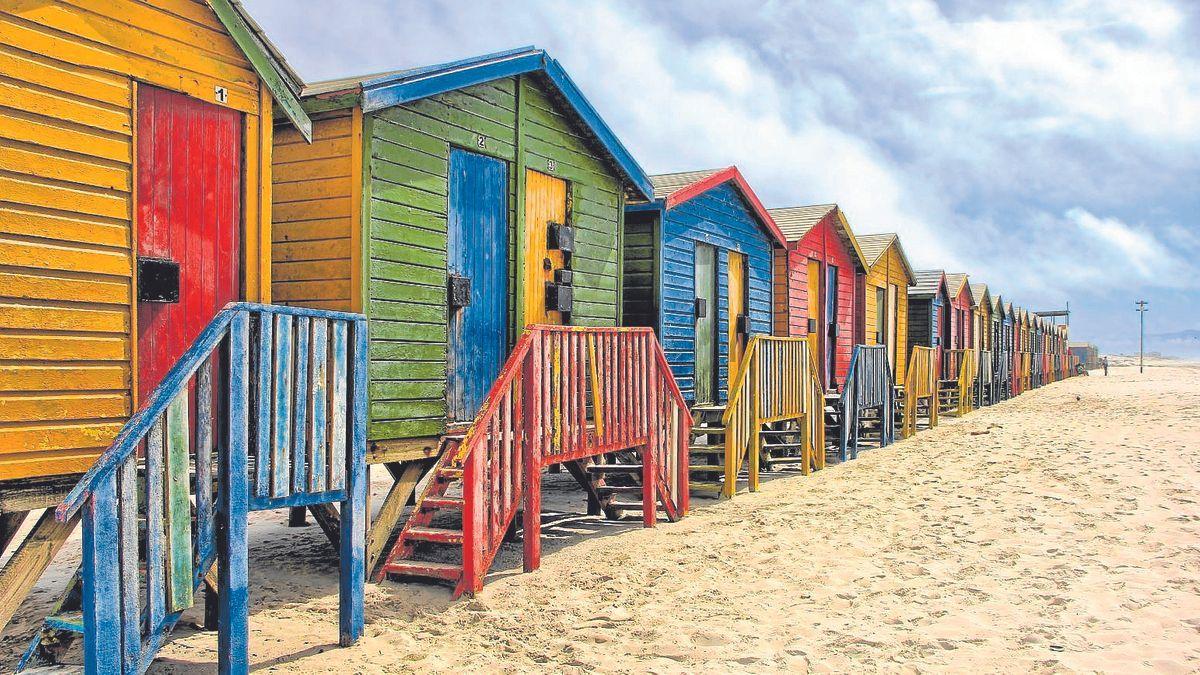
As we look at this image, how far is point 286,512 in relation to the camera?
1084 cm

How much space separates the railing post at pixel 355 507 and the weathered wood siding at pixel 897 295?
16524mm

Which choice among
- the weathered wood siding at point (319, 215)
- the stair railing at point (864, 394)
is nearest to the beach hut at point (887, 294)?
the stair railing at point (864, 394)

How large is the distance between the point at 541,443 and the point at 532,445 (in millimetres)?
190

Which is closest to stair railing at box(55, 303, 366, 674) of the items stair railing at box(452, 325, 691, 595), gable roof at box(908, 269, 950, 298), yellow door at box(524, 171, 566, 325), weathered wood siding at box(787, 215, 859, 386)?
stair railing at box(452, 325, 691, 595)

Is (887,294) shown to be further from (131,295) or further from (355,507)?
(131,295)

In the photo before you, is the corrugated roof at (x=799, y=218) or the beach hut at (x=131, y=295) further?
the corrugated roof at (x=799, y=218)

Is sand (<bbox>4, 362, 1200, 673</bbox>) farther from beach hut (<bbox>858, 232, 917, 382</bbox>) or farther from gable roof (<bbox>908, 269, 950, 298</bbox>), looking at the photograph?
gable roof (<bbox>908, 269, 950, 298</bbox>)

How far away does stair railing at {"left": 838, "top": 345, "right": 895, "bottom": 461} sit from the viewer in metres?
14.7

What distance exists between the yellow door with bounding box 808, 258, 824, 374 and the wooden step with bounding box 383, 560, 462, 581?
11401mm

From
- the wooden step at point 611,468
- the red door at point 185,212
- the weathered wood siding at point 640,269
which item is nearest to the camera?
the red door at point 185,212

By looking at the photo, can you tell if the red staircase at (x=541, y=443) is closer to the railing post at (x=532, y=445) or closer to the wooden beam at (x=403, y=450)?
the railing post at (x=532, y=445)

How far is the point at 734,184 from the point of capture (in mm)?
13750

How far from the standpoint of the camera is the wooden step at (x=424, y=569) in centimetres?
673

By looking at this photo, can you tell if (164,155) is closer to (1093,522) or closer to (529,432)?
(529,432)
